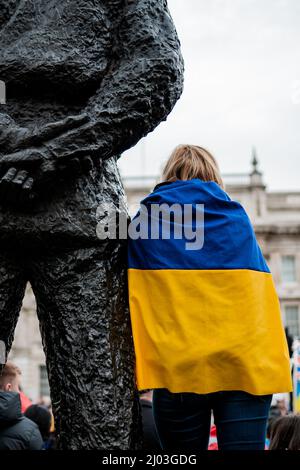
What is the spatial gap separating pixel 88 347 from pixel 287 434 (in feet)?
6.35

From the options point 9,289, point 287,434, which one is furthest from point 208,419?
point 287,434

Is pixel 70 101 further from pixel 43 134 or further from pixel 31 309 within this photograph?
pixel 31 309

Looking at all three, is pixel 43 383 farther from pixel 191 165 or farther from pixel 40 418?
pixel 191 165

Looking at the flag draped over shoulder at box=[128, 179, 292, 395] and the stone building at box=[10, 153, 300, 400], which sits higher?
the stone building at box=[10, 153, 300, 400]

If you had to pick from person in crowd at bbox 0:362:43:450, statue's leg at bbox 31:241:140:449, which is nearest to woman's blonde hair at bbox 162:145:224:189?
statue's leg at bbox 31:241:140:449

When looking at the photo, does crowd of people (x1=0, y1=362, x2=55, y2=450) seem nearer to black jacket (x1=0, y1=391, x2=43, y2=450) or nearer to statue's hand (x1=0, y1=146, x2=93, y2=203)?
black jacket (x1=0, y1=391, x2=43, y2=450)

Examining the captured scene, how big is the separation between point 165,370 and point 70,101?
103cm

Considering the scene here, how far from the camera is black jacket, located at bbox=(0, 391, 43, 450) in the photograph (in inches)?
162

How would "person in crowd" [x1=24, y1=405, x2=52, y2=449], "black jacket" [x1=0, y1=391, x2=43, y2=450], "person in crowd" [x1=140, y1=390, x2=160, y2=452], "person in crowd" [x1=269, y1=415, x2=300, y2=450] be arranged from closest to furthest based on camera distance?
"person in crowd" [x1=269, y1=415, x2=300, y2=450]
"black jacket" [x1=0, y1=391, x2=43, y2=450]
"person in crowd" [x1=140, y1=390, x2=160, y2=452]
"person in crowd" [x1=24, y1=405, x2=52, y2=449]

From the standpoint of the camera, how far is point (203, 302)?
2.42 metres

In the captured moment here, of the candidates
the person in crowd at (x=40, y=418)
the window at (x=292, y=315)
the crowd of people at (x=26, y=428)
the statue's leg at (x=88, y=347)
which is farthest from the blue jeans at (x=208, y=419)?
the window at (x=292, y=315)

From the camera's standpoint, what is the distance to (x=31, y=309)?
1373 inches

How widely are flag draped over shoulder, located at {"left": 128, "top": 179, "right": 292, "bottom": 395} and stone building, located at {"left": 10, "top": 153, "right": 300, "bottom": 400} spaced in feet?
103
